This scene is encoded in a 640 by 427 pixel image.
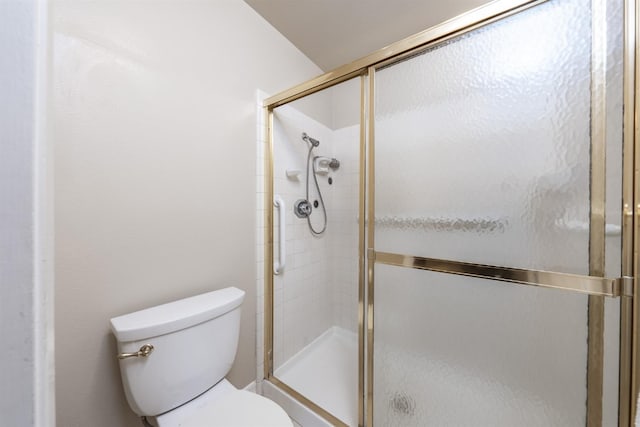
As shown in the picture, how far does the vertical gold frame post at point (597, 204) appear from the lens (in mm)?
679

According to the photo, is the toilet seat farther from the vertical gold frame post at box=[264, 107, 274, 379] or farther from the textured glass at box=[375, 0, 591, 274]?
the textured glass at box=[375, 0, 591, 274]

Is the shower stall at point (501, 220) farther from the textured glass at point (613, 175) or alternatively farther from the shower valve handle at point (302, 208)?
the shower valve handle at point (302, 208)

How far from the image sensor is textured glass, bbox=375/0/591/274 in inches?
28.2

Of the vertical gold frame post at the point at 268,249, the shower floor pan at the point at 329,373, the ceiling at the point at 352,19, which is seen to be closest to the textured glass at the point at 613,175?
the ceiling at the point at 352,19

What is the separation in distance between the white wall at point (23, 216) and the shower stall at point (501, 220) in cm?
99

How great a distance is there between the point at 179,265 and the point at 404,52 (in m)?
1.31

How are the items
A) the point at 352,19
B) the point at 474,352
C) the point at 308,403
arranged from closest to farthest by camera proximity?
the point at 474,352 → the point at 308,403 → the point at 352,19

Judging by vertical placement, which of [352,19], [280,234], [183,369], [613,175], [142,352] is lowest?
[183,369]

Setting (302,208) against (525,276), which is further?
(302,208)

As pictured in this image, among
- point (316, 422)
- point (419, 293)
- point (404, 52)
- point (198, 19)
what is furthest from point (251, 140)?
point (316, 422)

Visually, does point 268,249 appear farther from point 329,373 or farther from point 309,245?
point 329,373

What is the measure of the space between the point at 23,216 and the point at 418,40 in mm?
1171

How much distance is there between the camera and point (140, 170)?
982 mm

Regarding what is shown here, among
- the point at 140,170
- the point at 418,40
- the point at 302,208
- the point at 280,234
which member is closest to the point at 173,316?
the point at 140,170
